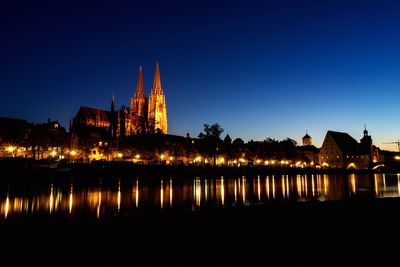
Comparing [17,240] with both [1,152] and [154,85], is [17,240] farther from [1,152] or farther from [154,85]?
[154,85]

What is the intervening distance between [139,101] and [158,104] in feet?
34.7

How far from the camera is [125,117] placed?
5846 inches

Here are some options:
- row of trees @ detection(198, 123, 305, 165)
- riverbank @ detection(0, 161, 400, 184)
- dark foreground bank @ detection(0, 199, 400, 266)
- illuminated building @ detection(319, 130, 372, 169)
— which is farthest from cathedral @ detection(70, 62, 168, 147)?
dark foreground bank @ detection(0, 199, 400, 266)

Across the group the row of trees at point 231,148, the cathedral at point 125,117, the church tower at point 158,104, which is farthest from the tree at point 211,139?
the church tower at point 158,104

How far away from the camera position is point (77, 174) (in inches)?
2224

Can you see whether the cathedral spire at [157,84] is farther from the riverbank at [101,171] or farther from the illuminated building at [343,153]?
the illuminated building at [343,153]

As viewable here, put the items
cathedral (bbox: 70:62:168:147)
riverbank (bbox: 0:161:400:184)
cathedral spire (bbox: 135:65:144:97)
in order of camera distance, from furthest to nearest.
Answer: cathedral spire (bbox: 135:65:144:97) < cathedral (bbox: 70:62:168:147) < riverbank (bbox: 0:161:400:184)

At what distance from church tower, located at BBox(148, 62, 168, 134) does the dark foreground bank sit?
144 metres

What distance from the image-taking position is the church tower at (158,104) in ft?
517

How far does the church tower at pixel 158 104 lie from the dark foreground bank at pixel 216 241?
144 meters

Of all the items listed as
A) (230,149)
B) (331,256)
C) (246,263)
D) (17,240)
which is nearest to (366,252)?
(331,256)

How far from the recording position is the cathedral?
139 m

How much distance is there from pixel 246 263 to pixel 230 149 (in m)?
113

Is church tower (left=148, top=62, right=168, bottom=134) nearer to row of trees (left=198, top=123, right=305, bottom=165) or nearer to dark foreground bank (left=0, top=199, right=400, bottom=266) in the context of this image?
row of trees (left=198, top=123, right=305, bottom=165)
